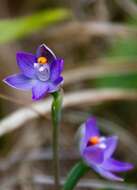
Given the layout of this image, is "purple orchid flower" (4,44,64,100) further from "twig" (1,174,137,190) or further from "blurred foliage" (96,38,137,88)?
"blurred foliage" (96,38,137,88)

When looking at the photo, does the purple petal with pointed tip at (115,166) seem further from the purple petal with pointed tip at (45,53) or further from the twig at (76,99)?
the twig at (76,99)

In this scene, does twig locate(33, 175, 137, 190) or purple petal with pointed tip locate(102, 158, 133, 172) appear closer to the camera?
purple petal with pointed tip locate(102, 158, 133, 172)

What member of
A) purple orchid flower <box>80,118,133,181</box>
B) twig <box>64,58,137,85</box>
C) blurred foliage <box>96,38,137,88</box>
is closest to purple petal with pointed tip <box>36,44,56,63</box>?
purple orchid flower <box>80,118,133,181</box>

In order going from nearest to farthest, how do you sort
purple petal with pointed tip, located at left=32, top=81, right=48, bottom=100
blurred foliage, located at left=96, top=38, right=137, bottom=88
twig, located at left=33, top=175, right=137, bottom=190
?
purple petal with pointed tip, located at left=32, top=81, right=48, bottom=100, twig, located at left=33, top=175, right=137, bottom=190, blurred foliage, located at left=96, top=38, right=137, bottom=88

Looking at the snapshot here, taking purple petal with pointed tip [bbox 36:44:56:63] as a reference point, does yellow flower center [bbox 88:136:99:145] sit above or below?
below

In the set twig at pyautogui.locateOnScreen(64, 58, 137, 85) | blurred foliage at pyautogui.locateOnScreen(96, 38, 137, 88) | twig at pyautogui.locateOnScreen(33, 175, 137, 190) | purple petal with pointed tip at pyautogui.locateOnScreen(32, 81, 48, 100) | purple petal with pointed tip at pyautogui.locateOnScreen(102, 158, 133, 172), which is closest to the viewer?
purple petal with pointed tip at pyautogui.locateOnScreen(32, 81, 48, 100)

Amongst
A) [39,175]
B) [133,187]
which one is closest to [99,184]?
[133,187]

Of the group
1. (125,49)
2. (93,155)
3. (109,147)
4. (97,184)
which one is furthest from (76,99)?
(93,155)

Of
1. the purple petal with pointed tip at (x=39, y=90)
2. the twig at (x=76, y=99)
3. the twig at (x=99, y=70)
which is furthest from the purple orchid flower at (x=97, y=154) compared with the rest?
the twig at (x=99, y=70)
